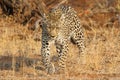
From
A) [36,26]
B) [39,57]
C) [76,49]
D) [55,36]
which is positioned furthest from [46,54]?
[36,26]

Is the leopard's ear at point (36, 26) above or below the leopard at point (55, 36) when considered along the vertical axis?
above

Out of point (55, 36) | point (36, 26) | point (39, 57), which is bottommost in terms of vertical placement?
point (39, 57)

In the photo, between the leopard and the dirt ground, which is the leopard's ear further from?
the leopard

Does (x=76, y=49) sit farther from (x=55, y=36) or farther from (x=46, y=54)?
(x=55, y=36)

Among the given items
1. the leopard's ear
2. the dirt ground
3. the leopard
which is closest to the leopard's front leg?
the leopard

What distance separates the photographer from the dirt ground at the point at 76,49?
8383mm

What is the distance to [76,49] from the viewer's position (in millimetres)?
10977

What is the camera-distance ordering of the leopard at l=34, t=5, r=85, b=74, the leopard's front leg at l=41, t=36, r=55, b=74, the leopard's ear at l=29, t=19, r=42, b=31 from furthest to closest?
the leopard's ear at l=29, t=19, r=42, b=31, the leopard's front leg at l=41, t=36, r=55, b=74, the leopard at l=34, t=5, r=85, b=74

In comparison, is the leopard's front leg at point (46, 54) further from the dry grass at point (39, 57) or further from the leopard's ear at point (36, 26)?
the leopard's ear at point (36, 26)

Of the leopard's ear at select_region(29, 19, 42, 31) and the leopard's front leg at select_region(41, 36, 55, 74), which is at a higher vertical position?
the leopard's ear at select_region(29, 19, 42, 31)

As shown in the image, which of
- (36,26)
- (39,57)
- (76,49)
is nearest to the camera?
(39,57)

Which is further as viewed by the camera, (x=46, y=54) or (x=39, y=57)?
(x=39, y=57)

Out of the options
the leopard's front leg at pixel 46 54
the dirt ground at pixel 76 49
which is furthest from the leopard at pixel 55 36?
the dirt ground at pixel 76 49

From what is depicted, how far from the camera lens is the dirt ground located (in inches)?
330
